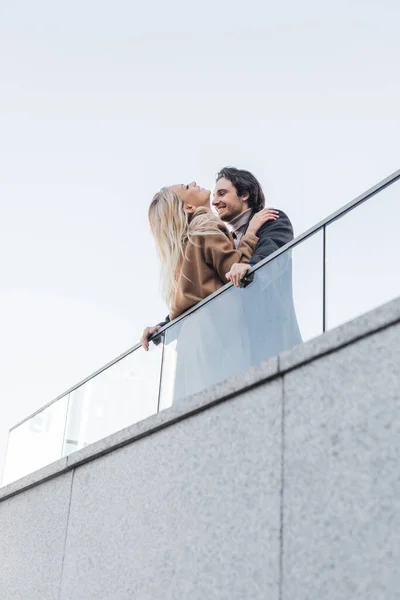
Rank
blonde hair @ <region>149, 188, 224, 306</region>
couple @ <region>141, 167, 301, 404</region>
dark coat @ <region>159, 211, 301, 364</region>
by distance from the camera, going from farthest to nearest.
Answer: blonde hair @ <region>149, 188, 224, 306</region>
couple @ <region>141, 167, 301, 404</region>
dark coat @ <region>159, 211, 301, 364</region>

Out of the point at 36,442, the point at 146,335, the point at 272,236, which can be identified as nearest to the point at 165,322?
the point at 146,335

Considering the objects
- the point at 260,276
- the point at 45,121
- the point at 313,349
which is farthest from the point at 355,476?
the point at 45,121

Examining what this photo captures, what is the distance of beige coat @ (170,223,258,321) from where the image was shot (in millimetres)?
5688

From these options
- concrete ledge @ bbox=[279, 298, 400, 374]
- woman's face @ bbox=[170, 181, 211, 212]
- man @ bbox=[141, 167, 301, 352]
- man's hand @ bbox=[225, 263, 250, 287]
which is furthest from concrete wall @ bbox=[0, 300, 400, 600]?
woman's face @ bbox=[170, 181, 211, 212]

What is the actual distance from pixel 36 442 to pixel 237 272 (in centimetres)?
317

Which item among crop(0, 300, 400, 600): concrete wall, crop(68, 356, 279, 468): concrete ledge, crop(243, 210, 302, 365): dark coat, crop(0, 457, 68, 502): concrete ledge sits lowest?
crop(0, 300, 400, 600): concrete wall

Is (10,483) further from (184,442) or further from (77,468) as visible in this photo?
(184,442)

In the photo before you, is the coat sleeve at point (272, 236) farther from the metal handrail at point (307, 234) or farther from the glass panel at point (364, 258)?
the glass panel at point (364, 258)

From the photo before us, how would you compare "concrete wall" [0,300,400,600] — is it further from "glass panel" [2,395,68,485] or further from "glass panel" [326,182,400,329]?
"glass panel" [2,395,68,485]

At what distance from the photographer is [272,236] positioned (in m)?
5.54

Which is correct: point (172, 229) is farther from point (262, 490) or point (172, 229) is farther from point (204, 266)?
point (262, 490)

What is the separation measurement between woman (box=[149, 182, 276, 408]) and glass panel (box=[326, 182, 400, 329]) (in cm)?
84

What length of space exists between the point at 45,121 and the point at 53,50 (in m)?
1.52

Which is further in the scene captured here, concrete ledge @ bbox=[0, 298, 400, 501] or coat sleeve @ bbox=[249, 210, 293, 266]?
coat sleeve @ bbox=[249, 210, 293, 266]
